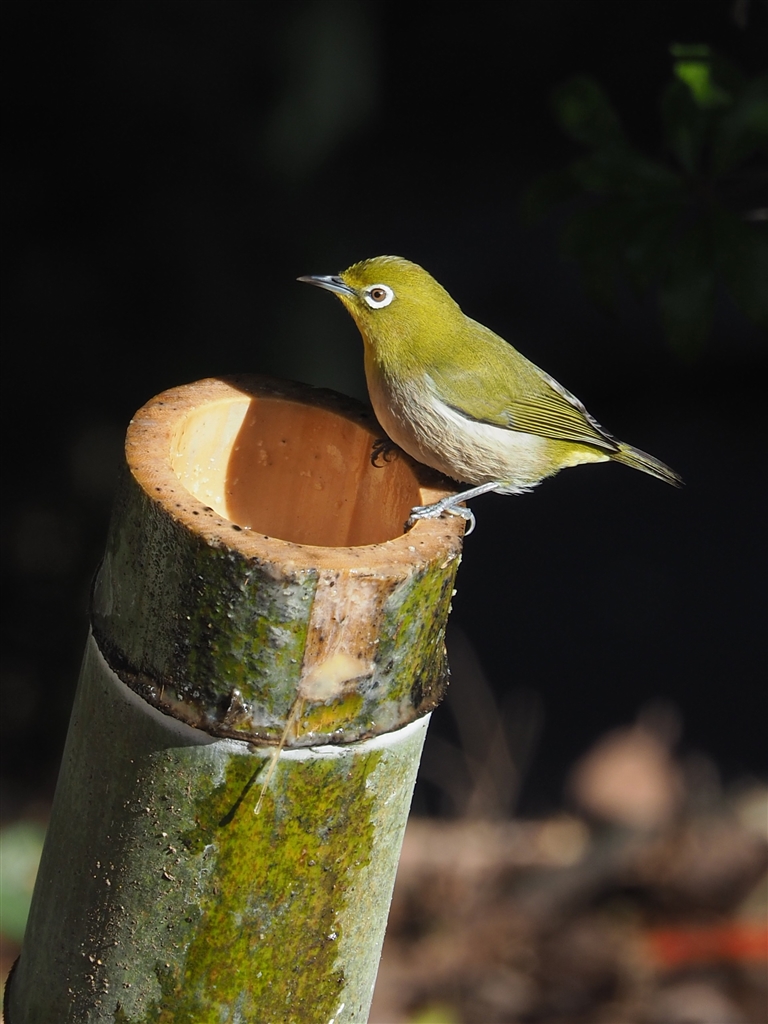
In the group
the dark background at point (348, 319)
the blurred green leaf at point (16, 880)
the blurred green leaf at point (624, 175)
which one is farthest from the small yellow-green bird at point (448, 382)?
the blurred green leaf at point (16, 880)

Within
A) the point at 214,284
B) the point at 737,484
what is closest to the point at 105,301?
the point at 214,284

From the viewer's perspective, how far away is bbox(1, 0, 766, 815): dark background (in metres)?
5.73

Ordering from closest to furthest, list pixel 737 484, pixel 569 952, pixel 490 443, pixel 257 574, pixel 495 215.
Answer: pixel 257 574 → pixel 490 443 → pixel 569 952 → pixel 737 484 → pixel 495 215

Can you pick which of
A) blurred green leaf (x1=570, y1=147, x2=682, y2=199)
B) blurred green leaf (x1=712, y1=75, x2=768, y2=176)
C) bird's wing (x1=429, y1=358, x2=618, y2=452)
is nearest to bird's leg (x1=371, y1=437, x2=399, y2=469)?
bird's wing (x1=429, y1=358, x2=618, y2=452)

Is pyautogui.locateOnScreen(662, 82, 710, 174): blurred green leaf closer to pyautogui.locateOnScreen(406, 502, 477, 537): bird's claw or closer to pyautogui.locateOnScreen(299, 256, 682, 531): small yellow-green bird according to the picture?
pyautogui.locateOnScreen(299, 256, 682, 531): small yellow-green bird

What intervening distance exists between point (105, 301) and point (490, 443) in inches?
131

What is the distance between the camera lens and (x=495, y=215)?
905cm

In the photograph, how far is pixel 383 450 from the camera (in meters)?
2.66

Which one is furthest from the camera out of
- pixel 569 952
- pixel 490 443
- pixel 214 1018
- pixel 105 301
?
pixel 105 301

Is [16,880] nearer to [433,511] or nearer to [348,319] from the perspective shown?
[433,511]

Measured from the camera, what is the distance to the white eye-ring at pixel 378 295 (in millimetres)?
3402

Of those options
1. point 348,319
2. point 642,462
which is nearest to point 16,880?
point 642,462

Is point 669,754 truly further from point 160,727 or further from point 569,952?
point 160,727

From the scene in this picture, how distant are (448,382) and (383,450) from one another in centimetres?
85
